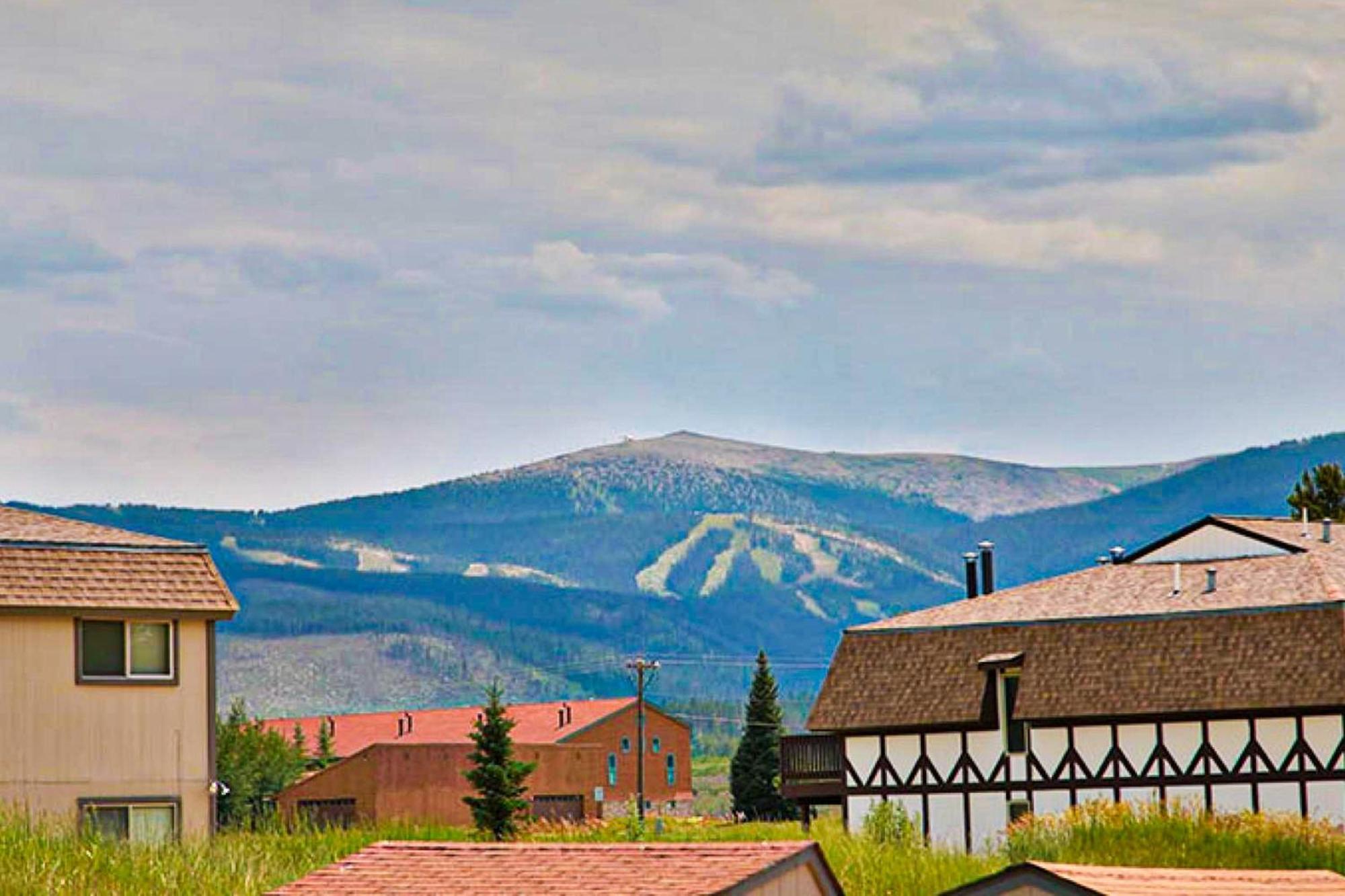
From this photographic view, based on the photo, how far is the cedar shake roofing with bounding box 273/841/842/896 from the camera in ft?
88.4

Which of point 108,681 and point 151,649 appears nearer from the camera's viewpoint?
point 108,681

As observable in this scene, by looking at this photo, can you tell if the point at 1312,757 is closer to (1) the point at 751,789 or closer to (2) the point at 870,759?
(2) the point at 870,759

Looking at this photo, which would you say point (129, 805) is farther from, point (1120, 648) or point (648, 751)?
point (648, 751)

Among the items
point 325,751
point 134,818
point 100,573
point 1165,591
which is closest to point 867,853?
point 134,818

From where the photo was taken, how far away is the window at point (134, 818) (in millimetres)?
42062

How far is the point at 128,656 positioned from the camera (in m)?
42.6

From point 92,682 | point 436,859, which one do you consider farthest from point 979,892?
point 92,682

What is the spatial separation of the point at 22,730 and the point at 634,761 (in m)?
130

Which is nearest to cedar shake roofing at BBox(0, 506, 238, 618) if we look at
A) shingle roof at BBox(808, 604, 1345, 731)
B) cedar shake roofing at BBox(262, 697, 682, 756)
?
shingle roof at BBox(808, 604, 1345, 731)

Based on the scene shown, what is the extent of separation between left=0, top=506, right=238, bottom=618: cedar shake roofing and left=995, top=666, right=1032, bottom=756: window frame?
27.5 m

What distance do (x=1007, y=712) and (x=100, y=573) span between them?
3081cm

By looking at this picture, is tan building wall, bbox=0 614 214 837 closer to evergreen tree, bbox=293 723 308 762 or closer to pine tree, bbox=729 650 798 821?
pine tree, bbox=729 650 798 821

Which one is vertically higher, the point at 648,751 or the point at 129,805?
the point at 129,805

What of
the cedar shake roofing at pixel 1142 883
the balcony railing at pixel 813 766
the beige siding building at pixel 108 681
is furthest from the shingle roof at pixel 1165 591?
the cedar shake roofing at pixel 1142 883
